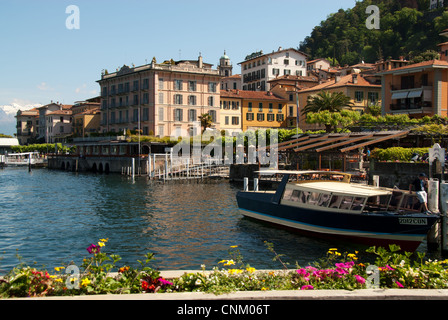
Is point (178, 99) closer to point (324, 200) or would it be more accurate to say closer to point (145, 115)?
point (145, 115)

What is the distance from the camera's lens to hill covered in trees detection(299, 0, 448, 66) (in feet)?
421

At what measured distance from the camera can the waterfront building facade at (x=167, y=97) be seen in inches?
3536

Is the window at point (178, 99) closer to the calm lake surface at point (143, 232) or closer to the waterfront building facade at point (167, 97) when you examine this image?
the waterfront building facade at point (167, 97)

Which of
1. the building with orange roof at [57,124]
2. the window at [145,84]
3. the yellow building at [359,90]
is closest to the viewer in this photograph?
the yellow building at [359,90]

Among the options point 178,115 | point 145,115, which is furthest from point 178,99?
point 145,115

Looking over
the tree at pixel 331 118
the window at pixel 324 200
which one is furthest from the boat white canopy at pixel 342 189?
the tree at pixel 331 118

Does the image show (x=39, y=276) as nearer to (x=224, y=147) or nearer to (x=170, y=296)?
(x=170, y=296)

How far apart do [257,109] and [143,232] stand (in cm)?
7228

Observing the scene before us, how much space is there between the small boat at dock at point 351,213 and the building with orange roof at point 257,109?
228 ft

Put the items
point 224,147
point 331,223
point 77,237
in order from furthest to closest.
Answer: point 224,147
point 77,237
point 331,223

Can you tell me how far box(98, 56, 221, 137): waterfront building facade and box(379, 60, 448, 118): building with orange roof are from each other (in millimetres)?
37346
